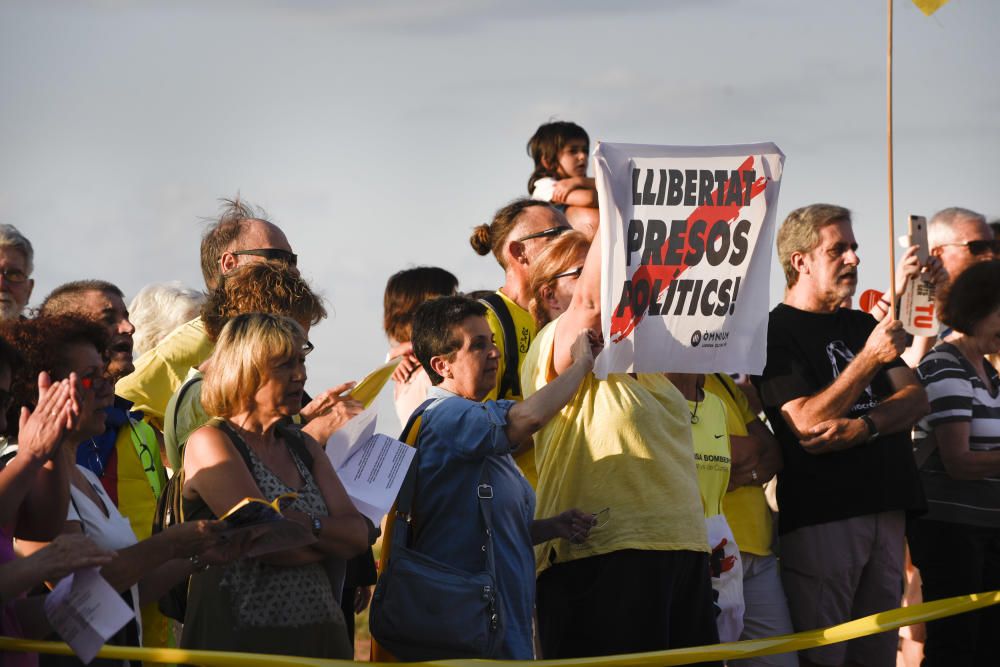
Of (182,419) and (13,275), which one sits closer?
(182,419)

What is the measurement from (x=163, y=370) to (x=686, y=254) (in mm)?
2260

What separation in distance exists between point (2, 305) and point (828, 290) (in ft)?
13.2

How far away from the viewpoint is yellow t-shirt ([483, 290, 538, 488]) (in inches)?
236

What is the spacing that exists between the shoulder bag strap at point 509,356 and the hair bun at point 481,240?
0.95 meters

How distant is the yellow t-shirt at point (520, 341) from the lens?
5984 mm

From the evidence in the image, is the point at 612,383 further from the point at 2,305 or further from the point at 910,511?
the point at 2,305

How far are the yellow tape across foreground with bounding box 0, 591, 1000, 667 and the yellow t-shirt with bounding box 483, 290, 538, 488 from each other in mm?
1362

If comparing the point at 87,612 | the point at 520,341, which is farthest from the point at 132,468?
the point at 520,341

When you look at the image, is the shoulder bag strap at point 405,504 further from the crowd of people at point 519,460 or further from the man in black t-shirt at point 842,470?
the man in black t-shirt at point 842,470

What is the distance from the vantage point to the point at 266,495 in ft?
14.4

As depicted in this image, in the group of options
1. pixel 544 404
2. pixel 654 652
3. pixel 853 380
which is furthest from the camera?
pixel 853 380

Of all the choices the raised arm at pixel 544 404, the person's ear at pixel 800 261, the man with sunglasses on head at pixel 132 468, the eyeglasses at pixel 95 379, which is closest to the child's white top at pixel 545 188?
the person's ear at pixel 800 261

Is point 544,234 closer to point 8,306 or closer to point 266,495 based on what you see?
point 266,495

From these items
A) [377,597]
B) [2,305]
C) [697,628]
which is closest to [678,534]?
[697,628]
